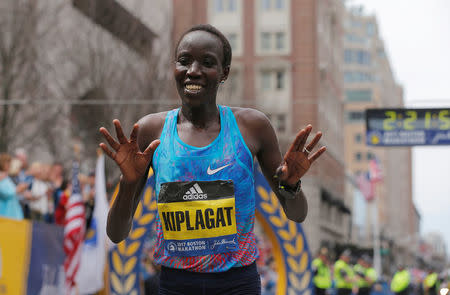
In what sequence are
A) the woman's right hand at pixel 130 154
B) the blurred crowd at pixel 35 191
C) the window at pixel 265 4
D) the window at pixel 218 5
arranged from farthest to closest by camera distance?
the window at pixel 218 5 → the window at pixel 265 4 → the blurred crowd at pixel 35 191 → the woman's right hand at pixel 130 154

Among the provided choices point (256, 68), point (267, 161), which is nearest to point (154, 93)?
point (267, 161)

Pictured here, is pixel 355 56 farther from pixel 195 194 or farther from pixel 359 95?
pixel 195 194

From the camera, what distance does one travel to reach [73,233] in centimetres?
929

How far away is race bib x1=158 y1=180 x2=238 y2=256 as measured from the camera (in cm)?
304

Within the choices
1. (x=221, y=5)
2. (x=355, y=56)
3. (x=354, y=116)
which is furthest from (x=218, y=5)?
(x=355, y=56)

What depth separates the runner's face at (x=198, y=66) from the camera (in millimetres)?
3021

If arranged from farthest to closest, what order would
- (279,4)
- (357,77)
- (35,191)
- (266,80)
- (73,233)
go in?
(357,77)
(279,4)
(266,80)
(35,191)
(73,233)

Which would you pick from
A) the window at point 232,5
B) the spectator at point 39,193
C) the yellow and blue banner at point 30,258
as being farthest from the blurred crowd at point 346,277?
the window at point 232,5

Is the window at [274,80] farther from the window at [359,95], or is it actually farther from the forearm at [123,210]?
the window at [359,95]

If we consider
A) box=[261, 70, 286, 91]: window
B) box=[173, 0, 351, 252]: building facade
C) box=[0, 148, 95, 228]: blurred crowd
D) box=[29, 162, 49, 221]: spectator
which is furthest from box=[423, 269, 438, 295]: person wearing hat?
box=[261, 70, 286, 91]: window

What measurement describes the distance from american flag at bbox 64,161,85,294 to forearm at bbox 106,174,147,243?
5.98m

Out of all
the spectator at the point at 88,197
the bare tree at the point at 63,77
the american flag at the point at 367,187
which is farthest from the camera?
the american flag at the point at 367,187

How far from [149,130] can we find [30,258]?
17.9ft

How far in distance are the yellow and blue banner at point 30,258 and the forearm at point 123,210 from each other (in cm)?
469
